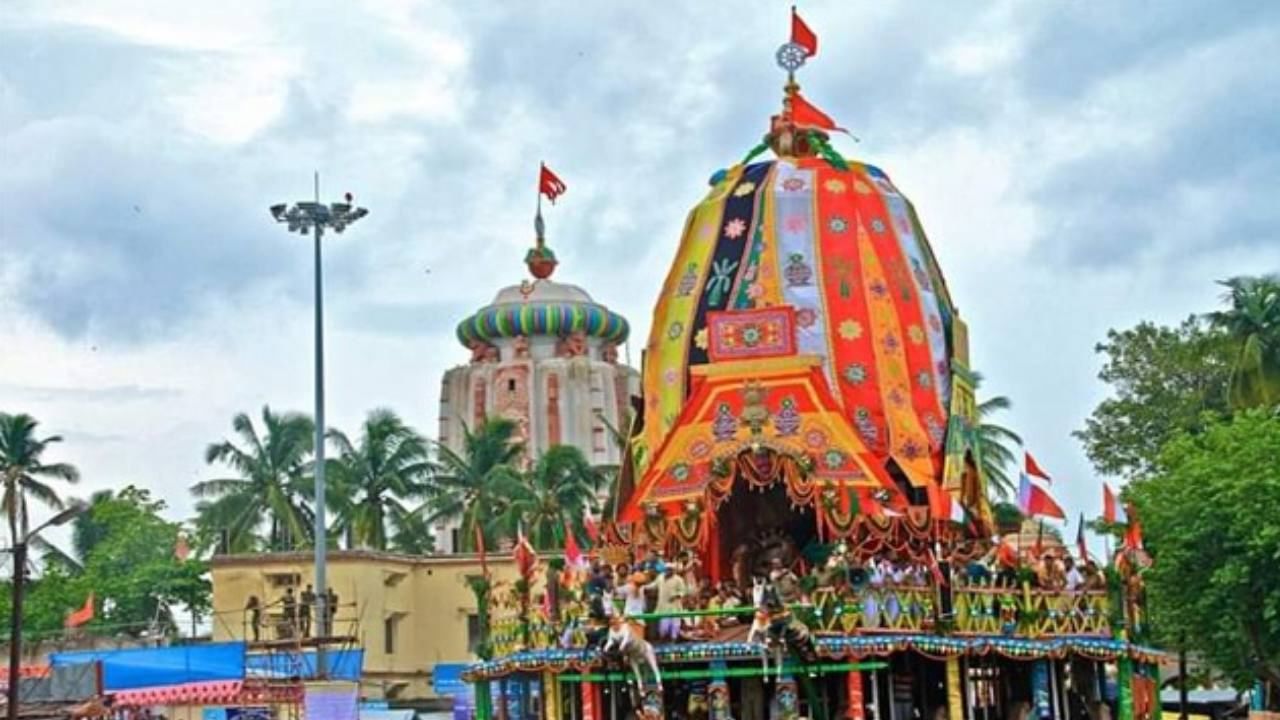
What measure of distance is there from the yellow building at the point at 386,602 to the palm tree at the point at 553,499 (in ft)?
7.33

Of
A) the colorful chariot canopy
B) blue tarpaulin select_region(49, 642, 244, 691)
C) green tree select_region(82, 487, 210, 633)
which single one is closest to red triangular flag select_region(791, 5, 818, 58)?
the colorful chariot canopy

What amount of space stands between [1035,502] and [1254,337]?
49.1ft

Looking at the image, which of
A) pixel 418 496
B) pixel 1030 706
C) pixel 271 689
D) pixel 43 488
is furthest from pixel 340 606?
pixel 1030 706

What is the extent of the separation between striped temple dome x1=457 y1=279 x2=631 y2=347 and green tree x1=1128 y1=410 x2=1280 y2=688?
113 ft

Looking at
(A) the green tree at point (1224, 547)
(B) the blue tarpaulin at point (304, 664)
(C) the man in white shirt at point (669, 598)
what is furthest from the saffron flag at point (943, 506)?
(B) the blue tarpaulin at point (304, 664)

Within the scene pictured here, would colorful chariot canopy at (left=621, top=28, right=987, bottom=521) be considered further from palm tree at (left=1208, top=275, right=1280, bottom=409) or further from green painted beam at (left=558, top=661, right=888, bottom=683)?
palm tree at (left=1208, top=275, right=1280, bottom=409)

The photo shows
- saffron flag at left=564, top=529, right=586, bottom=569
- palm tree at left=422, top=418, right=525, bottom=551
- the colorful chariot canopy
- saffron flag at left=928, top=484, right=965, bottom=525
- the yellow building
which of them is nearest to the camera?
saffron flag at left=564, top=529, right=586, bottom=569

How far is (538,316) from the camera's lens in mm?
74000

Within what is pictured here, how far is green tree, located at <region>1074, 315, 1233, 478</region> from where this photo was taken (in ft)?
173

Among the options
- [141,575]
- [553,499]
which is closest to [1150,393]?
[553,499]

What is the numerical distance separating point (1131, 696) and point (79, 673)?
20.4 m

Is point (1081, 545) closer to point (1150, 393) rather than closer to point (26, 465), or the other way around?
point (1150, 393)

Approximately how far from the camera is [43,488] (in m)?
67.4

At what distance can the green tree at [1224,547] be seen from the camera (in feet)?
127
